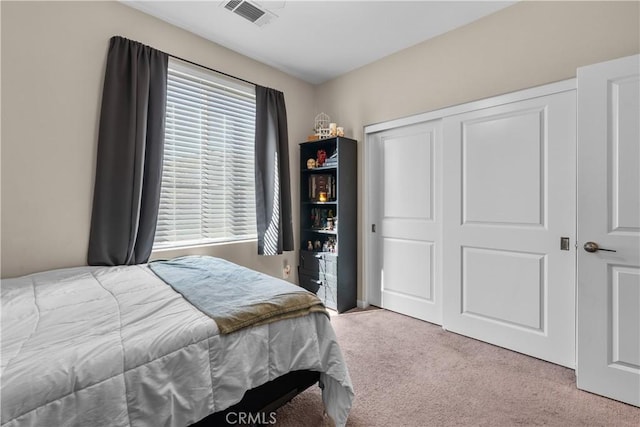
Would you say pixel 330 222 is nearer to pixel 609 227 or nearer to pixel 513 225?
pixel 513 225

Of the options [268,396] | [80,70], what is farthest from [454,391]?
[80,70]

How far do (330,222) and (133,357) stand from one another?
259 cm

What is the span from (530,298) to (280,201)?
2.39 metres

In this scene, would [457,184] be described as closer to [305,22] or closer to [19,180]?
[305,22]

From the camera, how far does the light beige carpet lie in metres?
1.63

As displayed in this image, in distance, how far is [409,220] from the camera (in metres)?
3.09

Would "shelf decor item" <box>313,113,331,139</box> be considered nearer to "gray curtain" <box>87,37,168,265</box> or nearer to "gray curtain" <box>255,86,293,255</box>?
"gray curtain" <box>255,86,293,255</box>

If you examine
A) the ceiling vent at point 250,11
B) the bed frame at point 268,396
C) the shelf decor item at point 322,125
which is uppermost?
the ceiling vent at point 250,11

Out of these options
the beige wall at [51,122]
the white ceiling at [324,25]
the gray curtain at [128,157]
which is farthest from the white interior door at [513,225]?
the beige wall at [51,122]

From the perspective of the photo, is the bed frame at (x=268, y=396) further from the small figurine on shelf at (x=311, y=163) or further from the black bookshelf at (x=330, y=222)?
the small figurine on shelf at (x=311, y=163)

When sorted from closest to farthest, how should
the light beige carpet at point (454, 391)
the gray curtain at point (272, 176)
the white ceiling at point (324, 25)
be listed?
the light beige carpet at point (454, 391) → the white ceiling at point (324, 25) → the gray curtain at point (272, 176)

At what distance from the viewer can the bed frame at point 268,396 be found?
122 cm

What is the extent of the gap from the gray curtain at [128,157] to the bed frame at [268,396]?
1542 mm

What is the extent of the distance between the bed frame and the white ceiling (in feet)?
8.28
